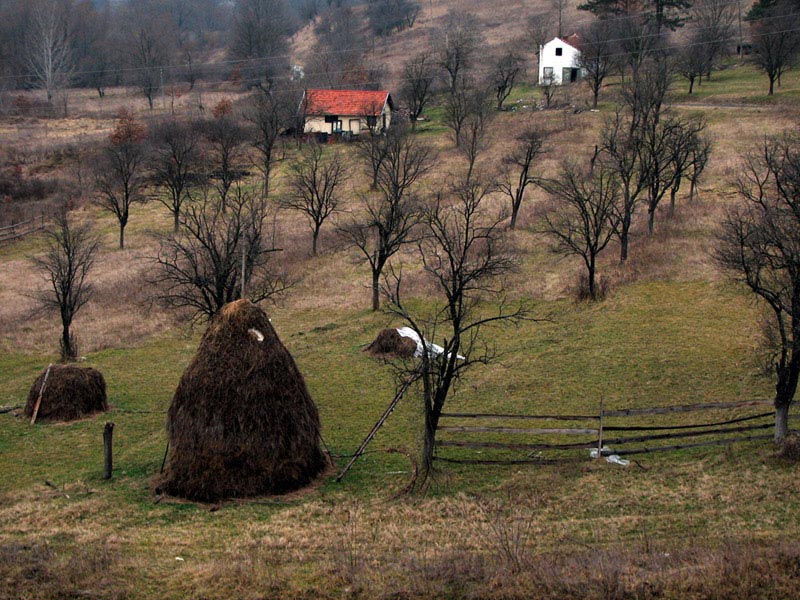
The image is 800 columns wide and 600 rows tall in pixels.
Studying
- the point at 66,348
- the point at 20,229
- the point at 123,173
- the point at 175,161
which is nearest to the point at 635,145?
the point at 66,348

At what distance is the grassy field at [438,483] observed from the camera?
11.8 meters

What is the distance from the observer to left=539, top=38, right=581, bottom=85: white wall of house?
83.4 m

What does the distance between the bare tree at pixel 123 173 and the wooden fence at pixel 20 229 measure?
448 centimetres

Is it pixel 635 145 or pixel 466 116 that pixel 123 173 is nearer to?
pixel 466 116

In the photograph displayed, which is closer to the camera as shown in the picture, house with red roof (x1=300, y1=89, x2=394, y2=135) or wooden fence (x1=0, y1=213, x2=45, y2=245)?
wooden fence (x1=0, y1=213, x2=45, y2=245)

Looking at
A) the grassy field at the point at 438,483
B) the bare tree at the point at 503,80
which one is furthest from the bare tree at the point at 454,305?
the bare tree at the point at 503,80

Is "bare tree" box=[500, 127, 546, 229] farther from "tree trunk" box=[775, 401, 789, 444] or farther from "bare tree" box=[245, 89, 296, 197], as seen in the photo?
"tree trunk" box=[775, 401, 789, 444]

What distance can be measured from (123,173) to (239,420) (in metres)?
40.4

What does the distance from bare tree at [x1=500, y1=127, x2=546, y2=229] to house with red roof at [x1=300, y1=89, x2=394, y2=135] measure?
16.4 m

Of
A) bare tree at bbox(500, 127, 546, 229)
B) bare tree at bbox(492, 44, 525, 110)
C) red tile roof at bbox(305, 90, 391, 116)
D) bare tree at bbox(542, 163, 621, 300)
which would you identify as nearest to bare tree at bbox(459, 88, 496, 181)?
bare tree at bbox(500, 127, 546, 229)

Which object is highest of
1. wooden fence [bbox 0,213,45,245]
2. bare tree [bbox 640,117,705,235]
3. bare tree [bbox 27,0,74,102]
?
bare tree [bbox 27,0,74,102]

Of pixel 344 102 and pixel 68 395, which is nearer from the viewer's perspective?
pixel 68 395

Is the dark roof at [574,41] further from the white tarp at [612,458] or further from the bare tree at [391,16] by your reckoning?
the white tarp at [612,458]

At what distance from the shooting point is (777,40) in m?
65.8
